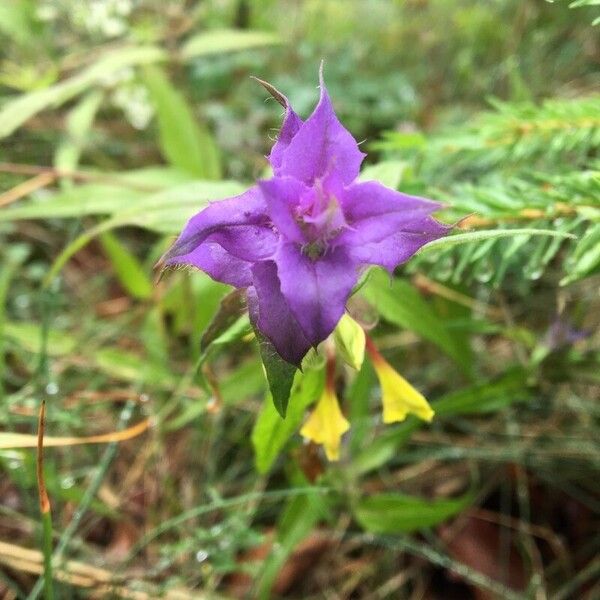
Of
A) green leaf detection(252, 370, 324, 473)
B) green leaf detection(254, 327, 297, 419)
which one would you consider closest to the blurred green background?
green leaf detection(252, 370, 324, 473)

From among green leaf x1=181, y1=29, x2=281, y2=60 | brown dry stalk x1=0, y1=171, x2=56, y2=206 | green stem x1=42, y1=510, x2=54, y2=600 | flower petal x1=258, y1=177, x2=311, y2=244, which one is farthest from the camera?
green leaf x1=181, y1=29, x2=281, y2=60

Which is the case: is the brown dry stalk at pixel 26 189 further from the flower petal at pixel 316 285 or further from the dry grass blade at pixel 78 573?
the flower petal at pixel 316 285

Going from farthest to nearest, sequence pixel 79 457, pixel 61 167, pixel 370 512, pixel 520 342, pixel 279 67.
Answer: pixel 279 67, pixel 61 167, pixel 79 457, pixel 520 342, pixel 370 512

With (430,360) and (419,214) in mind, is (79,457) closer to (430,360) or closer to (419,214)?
(430,360)

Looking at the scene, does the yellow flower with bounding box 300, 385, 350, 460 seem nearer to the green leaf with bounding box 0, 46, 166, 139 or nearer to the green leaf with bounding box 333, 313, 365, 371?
the green leaf with bounding box 333, 313, 365, 371

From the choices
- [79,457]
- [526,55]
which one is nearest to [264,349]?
[79,457]

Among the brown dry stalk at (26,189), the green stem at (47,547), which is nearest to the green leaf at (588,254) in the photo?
the green stem at (47,547)
